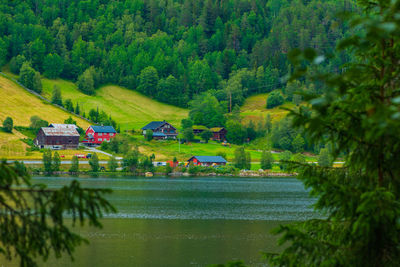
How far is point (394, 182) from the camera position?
401 inches

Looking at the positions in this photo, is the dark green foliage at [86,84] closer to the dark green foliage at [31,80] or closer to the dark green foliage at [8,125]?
the dark green foliage at [31,80]

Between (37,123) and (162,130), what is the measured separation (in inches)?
1360

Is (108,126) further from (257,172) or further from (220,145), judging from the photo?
(257,172)

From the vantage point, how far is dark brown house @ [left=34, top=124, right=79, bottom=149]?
132 m

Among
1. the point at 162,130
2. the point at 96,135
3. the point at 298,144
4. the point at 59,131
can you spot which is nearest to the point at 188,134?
the point at 162,130

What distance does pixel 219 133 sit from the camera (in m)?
164

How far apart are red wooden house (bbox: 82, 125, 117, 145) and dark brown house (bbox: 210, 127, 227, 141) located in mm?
32671

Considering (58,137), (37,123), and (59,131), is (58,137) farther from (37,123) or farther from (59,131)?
(37,123)

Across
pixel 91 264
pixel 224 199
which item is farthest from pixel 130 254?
pixel 224 199

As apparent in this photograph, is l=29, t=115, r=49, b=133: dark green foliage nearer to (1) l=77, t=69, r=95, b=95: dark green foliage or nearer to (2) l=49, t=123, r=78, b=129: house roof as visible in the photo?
(2) l=49, t=123, r=78, b=129: house roof

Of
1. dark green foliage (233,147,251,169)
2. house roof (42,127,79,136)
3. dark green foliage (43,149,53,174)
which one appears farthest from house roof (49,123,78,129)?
dark green foliage (233,147,251,169)

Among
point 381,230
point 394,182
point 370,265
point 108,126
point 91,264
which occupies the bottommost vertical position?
point 91,264

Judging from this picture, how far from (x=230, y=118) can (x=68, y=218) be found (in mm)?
131282

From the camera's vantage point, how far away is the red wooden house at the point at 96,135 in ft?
471
